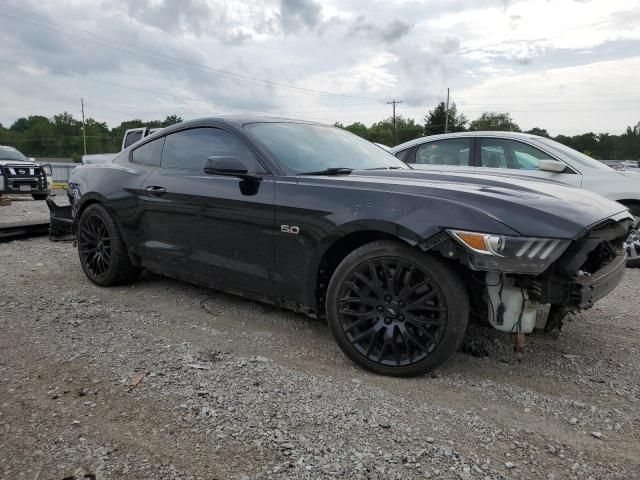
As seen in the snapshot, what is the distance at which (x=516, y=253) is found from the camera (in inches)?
94.9

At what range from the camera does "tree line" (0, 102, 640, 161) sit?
7412cm

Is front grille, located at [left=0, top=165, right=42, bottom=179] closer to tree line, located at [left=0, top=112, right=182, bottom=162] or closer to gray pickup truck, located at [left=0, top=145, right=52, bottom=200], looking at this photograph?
gray pickup truck, located at [left=0, top=145, right=52, bottom=200]

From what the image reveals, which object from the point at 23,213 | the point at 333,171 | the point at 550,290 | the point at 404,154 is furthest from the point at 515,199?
the point at 23,213

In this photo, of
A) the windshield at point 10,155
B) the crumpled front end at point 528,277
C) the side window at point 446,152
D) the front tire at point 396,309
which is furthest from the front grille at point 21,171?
the crumpled front end at point 528,277

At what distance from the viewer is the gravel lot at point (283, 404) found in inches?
80.3

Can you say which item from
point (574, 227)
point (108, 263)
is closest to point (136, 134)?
point (108, 263)

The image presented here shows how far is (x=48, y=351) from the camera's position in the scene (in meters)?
3.13

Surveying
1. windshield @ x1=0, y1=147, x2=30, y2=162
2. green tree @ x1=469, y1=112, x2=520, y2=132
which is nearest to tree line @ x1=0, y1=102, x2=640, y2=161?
green tree @ x1=469, y1=112, x2=520, y2=132

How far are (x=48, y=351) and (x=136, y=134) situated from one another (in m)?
11.5

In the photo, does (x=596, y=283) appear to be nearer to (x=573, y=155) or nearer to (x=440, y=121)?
(x=573, y=155)

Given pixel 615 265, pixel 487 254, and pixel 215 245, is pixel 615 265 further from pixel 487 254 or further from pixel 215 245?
pixel 215 245

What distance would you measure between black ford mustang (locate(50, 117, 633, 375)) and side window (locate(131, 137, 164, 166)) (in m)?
0.06

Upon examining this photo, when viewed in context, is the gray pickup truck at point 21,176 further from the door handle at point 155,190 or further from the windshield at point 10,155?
the door handle at point 155,190

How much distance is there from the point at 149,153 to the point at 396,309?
2698 mm
